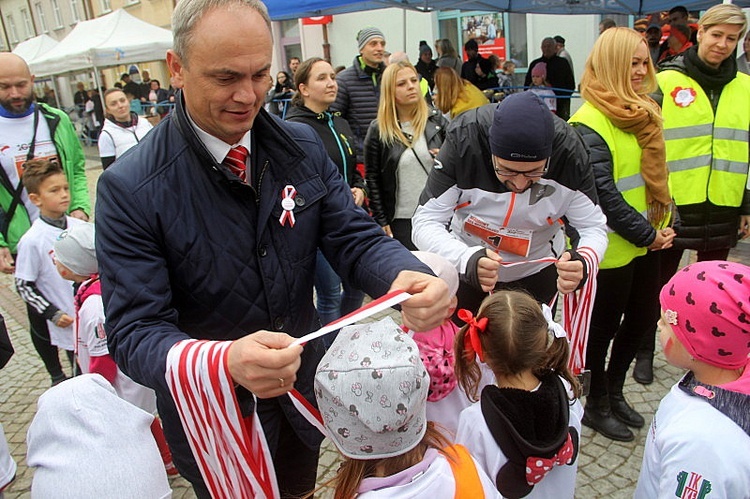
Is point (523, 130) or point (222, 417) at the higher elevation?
point (523, 130)

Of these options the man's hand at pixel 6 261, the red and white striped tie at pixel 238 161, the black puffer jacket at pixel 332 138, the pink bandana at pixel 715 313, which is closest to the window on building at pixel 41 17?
the man's hand at pixel 6 261

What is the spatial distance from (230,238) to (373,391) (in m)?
0.57

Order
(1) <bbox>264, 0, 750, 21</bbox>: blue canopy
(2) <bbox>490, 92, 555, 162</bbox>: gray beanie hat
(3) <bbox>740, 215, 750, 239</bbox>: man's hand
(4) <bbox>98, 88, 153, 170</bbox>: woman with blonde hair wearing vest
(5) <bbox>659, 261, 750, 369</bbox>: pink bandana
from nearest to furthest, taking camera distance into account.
→ (5) <bbox>659, 261, 750, 369</bbox>: pink bandana
(2) <bbox>490, 92, 555, 162</bbox>: gray beanie hat
(3) <bbox>740, 215, 750, 239</bbox>: man's hand
(4) <bbox>98, 88, 153, 170</bbox>: woman with blonde hair wearing vest
(1) <bbox>264, 0, 750, 21</bbox>: blue canopy

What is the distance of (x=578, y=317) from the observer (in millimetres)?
2822

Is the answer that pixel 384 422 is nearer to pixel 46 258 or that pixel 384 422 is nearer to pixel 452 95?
pixel 46 258

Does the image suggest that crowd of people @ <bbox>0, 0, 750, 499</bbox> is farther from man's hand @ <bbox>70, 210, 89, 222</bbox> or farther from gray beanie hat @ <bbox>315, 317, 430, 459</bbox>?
man's hand @ <bbox>70, 210, 89, 222</bbox>

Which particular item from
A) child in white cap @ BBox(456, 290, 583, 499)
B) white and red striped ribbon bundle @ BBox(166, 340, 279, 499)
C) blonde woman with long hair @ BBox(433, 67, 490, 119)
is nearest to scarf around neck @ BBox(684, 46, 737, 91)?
child in white cap @ BBox(456, 290, 583, 499)

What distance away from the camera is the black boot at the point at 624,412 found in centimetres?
338

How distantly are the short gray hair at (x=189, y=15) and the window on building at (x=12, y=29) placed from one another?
44813mm

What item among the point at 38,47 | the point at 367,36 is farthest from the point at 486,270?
the point at 38,47

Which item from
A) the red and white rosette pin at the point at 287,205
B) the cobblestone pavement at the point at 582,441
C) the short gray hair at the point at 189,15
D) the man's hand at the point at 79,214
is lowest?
the cobblestone pavement at the point at 582,441

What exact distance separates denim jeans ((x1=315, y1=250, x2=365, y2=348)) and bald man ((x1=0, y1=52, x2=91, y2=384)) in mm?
1788

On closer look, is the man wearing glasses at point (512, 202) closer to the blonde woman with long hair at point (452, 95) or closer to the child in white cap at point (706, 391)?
the child in white cap at point (706, 391)

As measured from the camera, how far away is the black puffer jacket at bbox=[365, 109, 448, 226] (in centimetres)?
428
